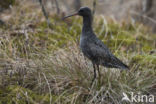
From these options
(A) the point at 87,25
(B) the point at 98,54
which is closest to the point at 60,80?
(B) the point at 98,54

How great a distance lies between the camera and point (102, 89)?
2.89 m

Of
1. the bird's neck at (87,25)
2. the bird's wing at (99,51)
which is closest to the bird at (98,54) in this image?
the bird's wing at (99,51)

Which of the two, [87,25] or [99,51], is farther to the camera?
[87,25]

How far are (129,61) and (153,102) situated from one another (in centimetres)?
88

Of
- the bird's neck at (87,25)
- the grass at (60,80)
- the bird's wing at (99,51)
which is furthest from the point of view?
the bird's neck at (87,25)

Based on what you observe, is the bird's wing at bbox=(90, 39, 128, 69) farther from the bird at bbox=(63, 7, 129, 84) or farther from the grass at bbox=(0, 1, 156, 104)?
the grass at bbox=(0, 1, 156, 104)

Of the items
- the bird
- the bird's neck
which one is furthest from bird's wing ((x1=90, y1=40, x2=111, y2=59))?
the bird's neck

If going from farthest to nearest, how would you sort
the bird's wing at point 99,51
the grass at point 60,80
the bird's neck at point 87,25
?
the bird's neck at point 87,25 < the bird's wing at point 99,51 < the grass at point 60,80

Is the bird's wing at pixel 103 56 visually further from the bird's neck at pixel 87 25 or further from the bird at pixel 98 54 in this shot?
the bird's neck at pixel 87 25

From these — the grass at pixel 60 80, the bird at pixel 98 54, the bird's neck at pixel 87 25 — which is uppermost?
the bird's neck at pixel 87 25

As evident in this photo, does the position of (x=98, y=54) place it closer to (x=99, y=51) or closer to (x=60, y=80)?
(x=99, y=51)

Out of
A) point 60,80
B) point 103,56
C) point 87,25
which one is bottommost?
point 60,80

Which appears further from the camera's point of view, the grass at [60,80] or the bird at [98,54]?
the bird at [98,54]

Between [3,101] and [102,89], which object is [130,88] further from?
[3,101]
